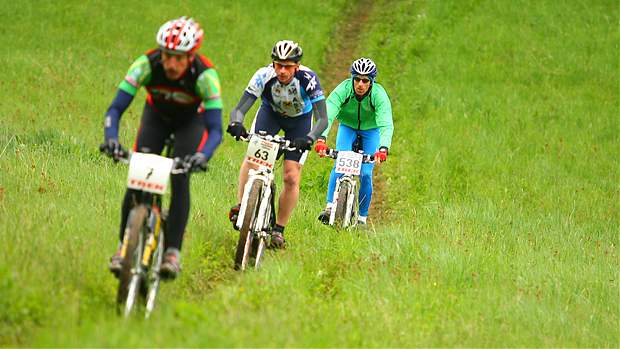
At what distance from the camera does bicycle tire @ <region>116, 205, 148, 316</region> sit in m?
6.28

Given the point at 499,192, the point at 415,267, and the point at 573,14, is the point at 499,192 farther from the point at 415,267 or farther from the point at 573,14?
the point at 573,14

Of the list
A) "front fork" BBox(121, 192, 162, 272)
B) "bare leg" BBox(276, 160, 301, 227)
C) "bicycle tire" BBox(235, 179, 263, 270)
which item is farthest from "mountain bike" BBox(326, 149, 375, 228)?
"front fork" BBox(121, 192, 162, 272)

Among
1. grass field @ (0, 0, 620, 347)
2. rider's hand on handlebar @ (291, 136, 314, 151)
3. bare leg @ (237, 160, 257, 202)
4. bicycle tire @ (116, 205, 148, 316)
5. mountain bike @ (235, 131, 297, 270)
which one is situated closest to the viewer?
bicycle tire @ (116, 205, 148, 316)

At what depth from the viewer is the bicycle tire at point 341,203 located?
36.0 ft

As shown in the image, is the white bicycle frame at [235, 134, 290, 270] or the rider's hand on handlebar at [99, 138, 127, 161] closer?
the rider's hand on handlebar at [99, 138, 127, 161]

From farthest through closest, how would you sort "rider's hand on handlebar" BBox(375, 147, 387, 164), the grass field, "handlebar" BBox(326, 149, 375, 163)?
"handlebar" BBox(326, 149, 375, 163), "rider's hand on handlebar" BBox(375, 147, 387, 164), the grass field

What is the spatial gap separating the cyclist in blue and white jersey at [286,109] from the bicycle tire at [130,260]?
267 centimetres

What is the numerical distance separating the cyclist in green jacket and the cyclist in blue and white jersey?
0.95 meters

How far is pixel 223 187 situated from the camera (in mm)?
12016

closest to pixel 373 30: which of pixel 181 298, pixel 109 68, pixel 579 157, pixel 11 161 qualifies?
pixel 109 68

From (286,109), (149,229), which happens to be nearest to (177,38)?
(149,229)

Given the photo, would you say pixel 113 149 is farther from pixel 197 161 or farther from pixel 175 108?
pixel 175 108

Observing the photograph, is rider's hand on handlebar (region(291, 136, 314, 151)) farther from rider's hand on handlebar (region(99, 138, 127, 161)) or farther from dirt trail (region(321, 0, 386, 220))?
dirt trail (region(321, 0, 386, 220))

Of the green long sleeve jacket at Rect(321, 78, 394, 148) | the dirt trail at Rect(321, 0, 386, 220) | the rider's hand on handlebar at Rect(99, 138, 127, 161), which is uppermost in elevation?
the dirt trail at Rect(321, 0, 386, 220)
